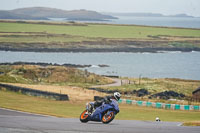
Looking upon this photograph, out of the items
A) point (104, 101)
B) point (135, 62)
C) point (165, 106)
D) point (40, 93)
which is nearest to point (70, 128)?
point (104, 101)

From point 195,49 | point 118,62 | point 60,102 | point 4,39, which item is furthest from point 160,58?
point 60,102

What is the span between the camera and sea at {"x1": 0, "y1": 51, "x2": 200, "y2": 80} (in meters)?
112

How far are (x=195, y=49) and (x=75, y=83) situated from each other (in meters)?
119

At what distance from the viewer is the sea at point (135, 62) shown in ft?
367

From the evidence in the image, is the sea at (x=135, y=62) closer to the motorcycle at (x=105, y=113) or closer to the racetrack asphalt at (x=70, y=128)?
the motorcycle at (x=105, y=113)

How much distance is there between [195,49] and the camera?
185 m

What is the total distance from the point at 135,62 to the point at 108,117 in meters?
121

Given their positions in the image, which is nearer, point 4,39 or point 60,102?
point 60,102

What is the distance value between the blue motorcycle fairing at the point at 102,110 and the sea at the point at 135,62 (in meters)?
83.5

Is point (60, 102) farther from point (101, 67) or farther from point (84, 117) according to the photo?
point (101, 67)

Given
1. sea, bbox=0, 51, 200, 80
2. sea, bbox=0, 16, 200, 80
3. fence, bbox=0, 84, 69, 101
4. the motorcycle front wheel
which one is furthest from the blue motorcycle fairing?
sea, bbox=0, 51, 200, 80

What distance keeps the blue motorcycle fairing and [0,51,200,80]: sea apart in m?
83.5

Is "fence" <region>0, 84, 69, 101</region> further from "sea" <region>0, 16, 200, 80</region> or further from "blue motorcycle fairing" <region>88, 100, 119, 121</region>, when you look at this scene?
"sea" <region>0, 16, 200, 80</region>

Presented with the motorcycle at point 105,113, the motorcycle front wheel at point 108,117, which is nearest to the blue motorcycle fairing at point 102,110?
the motorcycle at point 105,113
